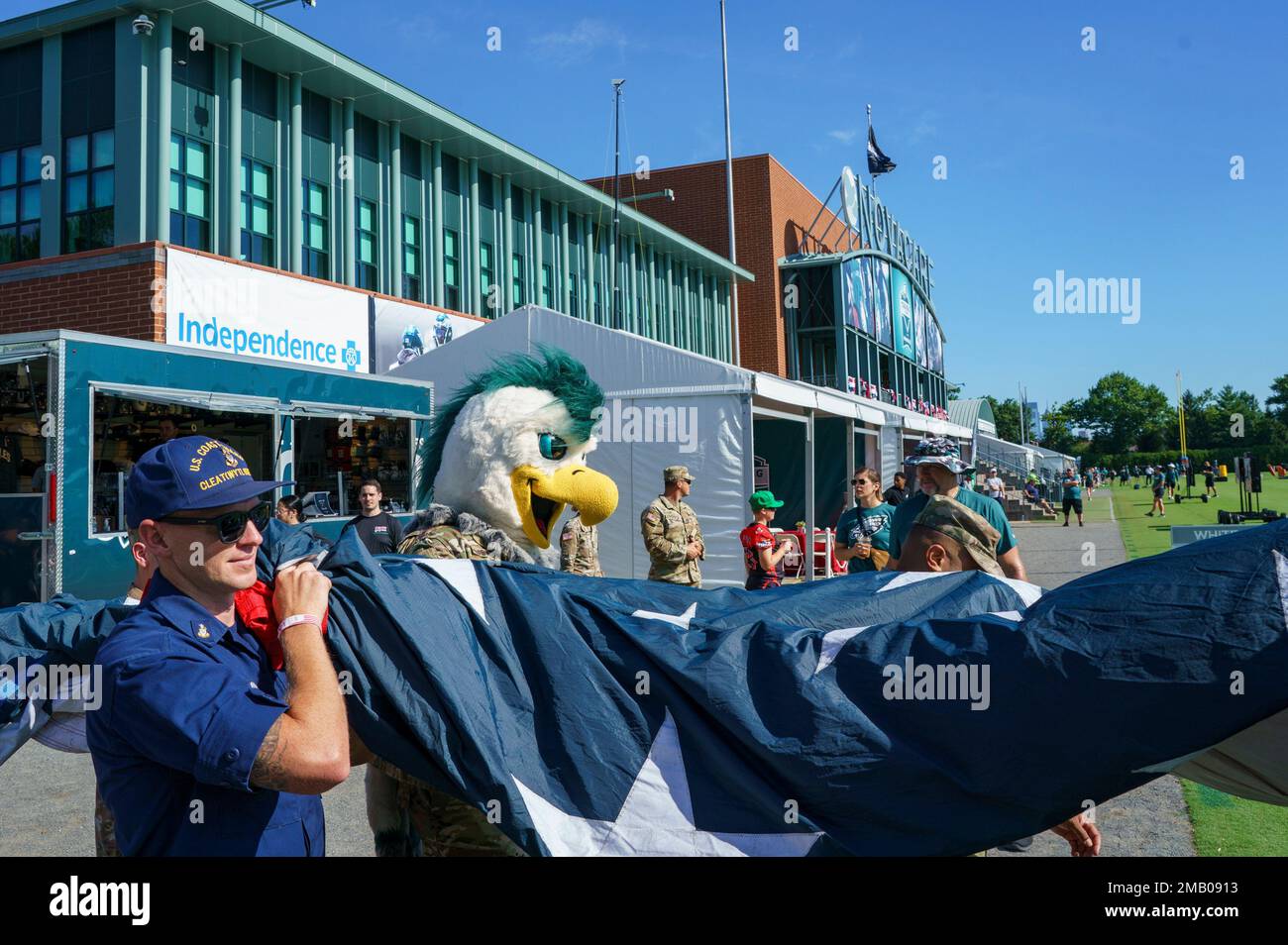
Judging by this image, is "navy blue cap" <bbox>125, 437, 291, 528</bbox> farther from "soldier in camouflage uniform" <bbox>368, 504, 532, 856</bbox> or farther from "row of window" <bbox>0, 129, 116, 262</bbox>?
"row of window" <bbox>0, 129, 116, 262</bbox>

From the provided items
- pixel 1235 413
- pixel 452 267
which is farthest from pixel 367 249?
pixel 1235 413

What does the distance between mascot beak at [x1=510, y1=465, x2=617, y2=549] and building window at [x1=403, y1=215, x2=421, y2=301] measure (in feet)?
53.3

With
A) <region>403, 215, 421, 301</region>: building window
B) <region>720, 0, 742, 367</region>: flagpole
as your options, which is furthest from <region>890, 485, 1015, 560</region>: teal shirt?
<region>720, 0, 742, 367</region>: flagpole

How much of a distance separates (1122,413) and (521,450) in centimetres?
11020

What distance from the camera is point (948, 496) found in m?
5.37

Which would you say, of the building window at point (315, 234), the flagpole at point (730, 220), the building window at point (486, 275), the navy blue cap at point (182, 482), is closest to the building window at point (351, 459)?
the building window at point (315, 234)

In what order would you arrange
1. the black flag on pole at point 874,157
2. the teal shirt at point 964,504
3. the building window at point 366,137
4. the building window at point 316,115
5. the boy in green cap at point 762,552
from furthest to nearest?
the black flag on pole at point 874,157
the building window at point 366,137
the building window at point 316,115
the boy in green cap at point 762,552
the teal shirt at point 964,504

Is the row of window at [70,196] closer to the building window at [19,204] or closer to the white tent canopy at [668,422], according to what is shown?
the building window at [19,204]

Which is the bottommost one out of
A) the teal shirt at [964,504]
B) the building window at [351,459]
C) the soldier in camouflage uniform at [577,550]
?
the soldier in camouflage uniform at [577,550]

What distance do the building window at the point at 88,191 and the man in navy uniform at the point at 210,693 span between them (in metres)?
15.0

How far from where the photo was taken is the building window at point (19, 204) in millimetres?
15328

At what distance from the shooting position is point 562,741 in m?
2.09
